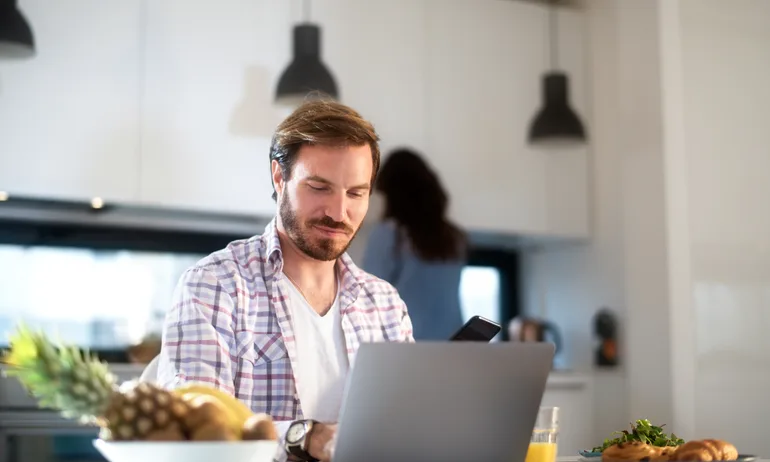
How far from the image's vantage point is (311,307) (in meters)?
1.80

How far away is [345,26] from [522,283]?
1465 millimetres

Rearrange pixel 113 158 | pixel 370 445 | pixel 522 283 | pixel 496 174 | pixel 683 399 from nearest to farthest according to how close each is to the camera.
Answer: pixel 370 445, pixel 113 158, pixel 683 399, pixel 496 174, pixel 522 283

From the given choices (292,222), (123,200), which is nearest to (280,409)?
(292,222)

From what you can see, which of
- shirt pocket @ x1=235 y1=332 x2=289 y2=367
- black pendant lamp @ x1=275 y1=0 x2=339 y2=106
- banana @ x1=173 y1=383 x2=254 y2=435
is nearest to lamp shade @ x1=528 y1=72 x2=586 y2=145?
black pendant lamp @ x1=275 y1=0 x2=339 y2=106

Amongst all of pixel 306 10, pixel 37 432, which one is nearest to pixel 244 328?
pixel 37 432

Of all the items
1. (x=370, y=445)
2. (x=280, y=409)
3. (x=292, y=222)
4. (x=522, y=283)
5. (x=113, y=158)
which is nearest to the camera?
(x=370, y=445)

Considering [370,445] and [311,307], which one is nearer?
[370,445]

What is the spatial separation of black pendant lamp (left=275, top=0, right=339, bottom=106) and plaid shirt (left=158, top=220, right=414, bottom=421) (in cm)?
176

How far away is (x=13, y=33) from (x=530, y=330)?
2.33m

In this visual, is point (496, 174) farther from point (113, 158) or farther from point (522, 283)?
point (113, 158)

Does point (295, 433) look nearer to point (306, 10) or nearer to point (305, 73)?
point (305, 73)

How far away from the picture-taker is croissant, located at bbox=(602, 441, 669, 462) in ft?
4.16

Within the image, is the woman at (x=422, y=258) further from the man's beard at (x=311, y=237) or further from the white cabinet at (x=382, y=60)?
the man's beard at (x=311, y=237)

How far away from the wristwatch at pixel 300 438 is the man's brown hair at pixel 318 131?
67 cm
